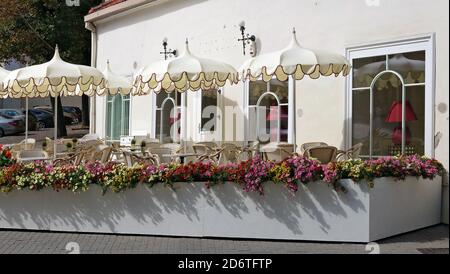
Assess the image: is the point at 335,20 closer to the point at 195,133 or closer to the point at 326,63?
the point at 326,63

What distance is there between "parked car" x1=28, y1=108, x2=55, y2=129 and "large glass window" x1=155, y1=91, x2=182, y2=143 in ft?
65.7

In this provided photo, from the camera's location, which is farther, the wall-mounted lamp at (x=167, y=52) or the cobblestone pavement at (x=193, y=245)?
the wall-mounted lamp at (x=167, y=52)

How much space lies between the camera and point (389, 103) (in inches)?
395

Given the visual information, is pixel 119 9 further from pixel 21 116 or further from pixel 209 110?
pixel 21 116

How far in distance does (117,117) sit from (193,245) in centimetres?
1037

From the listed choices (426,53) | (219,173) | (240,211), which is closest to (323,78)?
(426,53)

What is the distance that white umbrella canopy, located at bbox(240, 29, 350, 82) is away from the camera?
8.95 m

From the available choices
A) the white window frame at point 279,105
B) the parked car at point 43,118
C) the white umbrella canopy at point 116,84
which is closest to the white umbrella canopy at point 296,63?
the white window frame at point 279,105

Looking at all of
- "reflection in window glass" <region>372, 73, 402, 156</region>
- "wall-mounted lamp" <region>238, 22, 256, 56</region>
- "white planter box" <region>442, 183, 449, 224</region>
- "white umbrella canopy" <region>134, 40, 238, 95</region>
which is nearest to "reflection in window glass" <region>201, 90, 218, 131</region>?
"wall-mounted lamp" <region>238, 22, 256, 56</region>

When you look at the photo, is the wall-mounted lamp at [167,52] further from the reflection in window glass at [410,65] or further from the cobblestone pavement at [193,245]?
the cobblestone pavement at [193,245]

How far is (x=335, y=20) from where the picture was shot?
10.7m

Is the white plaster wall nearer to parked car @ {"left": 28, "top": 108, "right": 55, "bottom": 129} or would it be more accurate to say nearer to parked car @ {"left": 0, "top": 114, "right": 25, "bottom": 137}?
parked car @ {"left": 0, "top": 114, "right": 25, "bottom": 137}

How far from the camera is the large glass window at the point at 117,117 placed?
664 inches

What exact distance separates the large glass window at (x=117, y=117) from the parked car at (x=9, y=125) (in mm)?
14333
